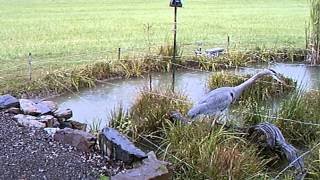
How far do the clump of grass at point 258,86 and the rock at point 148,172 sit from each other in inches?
118

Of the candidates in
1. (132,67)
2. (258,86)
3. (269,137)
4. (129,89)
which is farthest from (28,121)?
(132,67)

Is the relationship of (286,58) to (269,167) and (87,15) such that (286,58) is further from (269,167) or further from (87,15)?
(87,15)

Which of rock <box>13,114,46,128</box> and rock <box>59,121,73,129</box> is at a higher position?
rock <box>13,114,46,128</box>

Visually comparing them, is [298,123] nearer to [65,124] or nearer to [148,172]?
[148,172]

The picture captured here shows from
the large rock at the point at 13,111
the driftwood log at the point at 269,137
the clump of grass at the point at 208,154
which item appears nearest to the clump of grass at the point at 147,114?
the driftwood log at the point at 269,137

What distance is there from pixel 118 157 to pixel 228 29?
969 cm

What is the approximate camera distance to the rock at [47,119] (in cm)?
497

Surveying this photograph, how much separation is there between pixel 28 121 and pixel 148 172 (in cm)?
176

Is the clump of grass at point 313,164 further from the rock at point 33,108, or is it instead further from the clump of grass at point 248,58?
the clump of grass at point 248,58

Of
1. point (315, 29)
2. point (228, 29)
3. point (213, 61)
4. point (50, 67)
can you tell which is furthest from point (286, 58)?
point (50, 67)

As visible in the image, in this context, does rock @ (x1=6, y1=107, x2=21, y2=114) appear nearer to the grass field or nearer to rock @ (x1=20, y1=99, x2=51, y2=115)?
rock @ (x1=20, y1=99, x2=51, y2=115)

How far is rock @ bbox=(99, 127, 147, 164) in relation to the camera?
3922mm

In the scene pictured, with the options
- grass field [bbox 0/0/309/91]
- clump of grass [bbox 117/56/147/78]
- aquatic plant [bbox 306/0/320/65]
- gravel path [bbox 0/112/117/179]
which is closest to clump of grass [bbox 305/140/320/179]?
gravel path [bbox 0/112/117/179]

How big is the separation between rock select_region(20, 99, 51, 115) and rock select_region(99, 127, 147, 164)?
1194 millimetres
